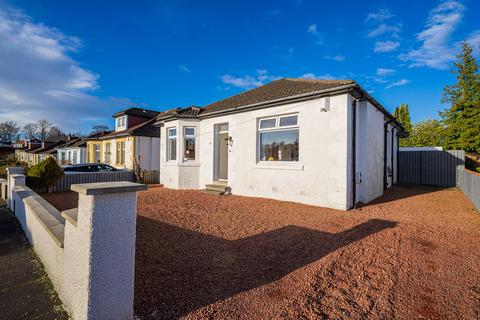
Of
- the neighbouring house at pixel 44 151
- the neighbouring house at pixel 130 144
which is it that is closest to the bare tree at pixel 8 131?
the neighbouring house at pixel 44 151

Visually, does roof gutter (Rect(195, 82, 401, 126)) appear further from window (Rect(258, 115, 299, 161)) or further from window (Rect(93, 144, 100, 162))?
window (Rect(93, 144, 100, 162))

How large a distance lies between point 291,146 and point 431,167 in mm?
11036

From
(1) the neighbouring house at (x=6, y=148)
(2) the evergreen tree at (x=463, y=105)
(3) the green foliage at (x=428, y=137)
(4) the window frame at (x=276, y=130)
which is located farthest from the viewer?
(1) the neighbouring house at (x=6, y=148)

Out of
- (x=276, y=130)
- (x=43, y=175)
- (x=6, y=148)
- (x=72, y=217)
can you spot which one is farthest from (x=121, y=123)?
(x=6, y=148)

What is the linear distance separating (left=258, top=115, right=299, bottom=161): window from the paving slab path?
22.2 ft

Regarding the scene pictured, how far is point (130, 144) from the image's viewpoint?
18.3m

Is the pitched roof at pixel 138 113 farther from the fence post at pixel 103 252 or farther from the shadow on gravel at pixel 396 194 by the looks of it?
the fence post at pixel 103 252

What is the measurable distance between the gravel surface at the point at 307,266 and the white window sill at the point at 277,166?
199 cm

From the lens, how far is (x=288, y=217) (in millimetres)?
5984

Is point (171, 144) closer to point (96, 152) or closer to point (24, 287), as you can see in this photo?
point (24, 287)

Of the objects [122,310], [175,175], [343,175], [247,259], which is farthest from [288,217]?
[175,175]

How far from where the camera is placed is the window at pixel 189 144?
11.3 meters

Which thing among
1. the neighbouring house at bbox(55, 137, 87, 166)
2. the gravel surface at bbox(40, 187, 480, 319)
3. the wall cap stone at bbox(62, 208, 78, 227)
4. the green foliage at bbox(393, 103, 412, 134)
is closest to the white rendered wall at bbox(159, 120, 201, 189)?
the gravel surface at bbox(40, 187, 480, 319)

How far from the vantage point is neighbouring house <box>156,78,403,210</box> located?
275 inches
